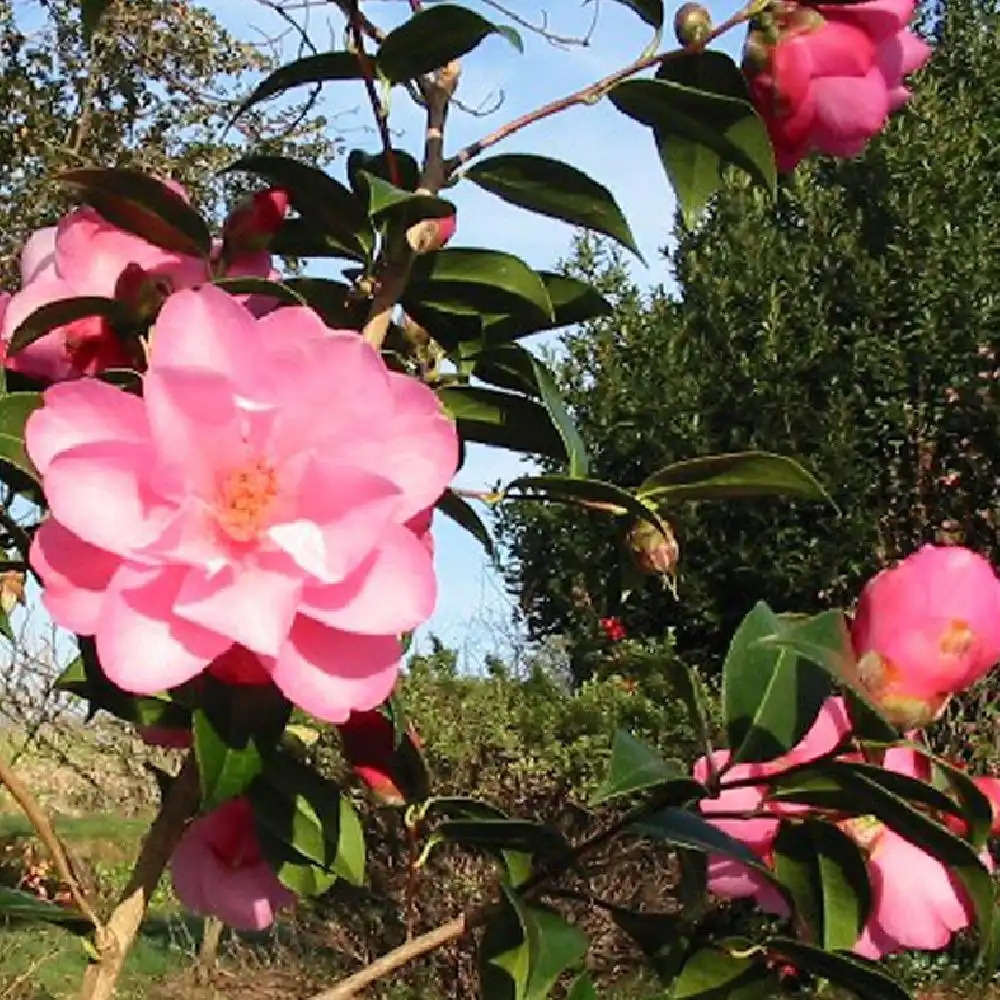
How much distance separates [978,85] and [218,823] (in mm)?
7048

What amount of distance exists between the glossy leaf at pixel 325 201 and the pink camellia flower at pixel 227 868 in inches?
10.8

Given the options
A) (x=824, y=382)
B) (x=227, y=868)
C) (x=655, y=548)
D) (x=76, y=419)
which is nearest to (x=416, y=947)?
(x=227, y=868)

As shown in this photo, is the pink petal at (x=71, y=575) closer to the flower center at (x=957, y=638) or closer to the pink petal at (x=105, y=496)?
the pink petal at (x=105, y=496)

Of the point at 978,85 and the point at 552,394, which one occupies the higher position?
the point at 978,85

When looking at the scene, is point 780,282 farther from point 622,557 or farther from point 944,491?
point 622,557

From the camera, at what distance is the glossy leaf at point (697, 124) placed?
722 millimetres

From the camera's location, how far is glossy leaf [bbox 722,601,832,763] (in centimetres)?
72

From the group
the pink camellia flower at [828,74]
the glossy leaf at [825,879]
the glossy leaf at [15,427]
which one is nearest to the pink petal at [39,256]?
the glossy leaf at [15,427]

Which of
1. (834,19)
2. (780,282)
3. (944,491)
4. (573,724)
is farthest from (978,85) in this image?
(834,19)

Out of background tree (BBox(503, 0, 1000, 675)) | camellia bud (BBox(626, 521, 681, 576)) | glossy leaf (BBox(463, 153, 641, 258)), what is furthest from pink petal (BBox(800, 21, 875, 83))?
background tree (BBox(503, 0, 1000, 675))

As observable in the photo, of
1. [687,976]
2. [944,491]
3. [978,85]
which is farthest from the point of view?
[978,85]

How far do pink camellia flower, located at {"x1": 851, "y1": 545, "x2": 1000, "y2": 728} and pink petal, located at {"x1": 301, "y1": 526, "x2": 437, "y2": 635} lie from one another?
237 mm

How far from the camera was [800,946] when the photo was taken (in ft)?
2.49

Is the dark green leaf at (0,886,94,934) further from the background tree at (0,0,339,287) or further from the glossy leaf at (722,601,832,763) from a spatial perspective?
the background tree at (0,0,339,287)
